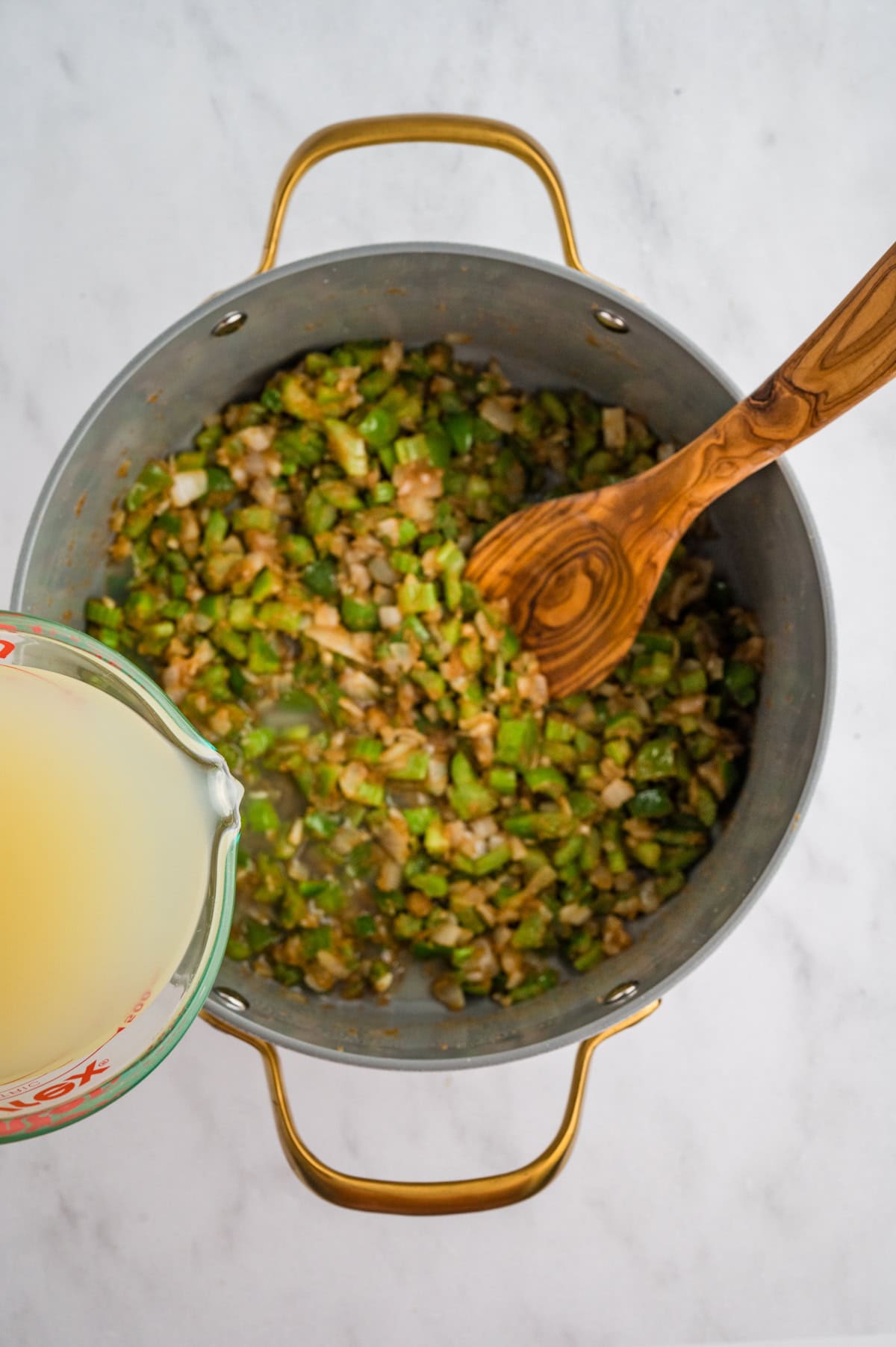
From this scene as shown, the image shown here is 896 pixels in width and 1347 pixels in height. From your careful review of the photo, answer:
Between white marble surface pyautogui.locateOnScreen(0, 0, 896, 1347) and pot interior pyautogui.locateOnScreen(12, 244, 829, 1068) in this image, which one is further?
white marble surface pyautogui.locateOnScreen(0, 0, 896, 1347)

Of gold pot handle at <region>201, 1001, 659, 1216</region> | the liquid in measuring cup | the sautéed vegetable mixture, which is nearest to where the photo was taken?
the liquid in measuring cup

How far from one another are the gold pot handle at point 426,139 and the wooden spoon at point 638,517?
0.31 m

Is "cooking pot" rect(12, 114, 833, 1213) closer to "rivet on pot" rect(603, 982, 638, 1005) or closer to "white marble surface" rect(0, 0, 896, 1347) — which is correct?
"rivet on pot" rect(603, 982, 638, 1005)

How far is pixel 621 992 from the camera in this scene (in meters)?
1.39

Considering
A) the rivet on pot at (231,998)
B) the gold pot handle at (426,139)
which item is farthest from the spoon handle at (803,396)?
the rivet on pot at (231,998)

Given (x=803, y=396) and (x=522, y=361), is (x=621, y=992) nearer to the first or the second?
(x=803, y=396)

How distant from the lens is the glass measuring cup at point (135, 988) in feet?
3.03

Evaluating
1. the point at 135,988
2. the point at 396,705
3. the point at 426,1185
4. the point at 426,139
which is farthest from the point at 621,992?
the point at 426,139

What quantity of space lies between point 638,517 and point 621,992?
62 cm

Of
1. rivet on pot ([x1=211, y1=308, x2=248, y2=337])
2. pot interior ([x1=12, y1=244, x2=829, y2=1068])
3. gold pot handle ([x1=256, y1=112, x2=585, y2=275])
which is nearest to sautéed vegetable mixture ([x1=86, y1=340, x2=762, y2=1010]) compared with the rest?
pot interior ([x1=12, y1=244, x2=829, y2=1068])

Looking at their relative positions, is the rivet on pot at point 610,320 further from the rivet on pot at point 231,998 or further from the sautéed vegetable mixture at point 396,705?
the rivet on pot at point 231,998

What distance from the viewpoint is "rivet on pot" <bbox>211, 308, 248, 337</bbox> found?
1.37 m

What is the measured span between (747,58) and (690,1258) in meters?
1.87

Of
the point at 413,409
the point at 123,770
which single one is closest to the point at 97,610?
the point at 413,409
